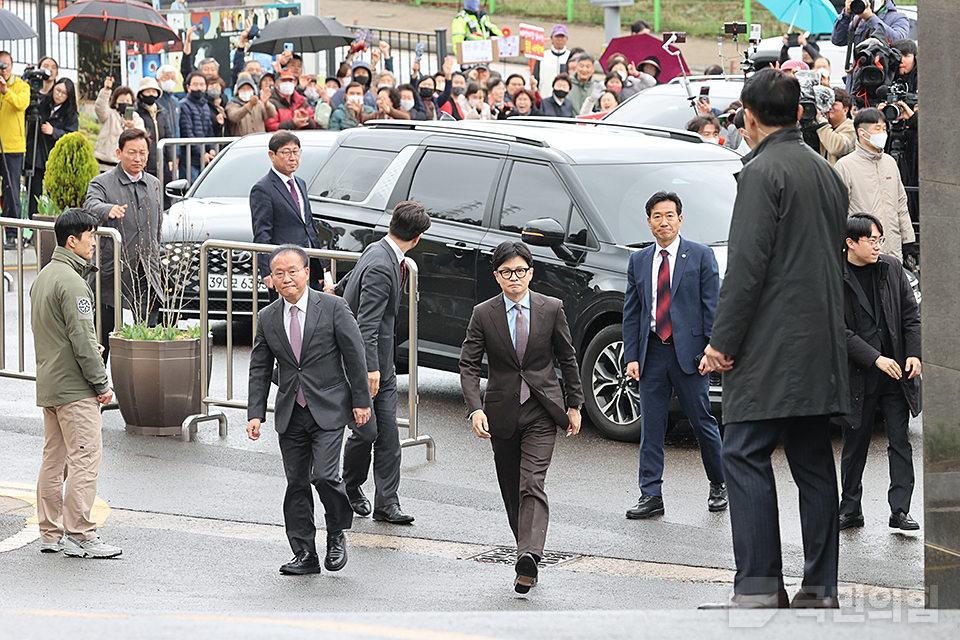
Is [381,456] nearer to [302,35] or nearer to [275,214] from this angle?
[275,214]

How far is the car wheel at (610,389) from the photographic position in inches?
384

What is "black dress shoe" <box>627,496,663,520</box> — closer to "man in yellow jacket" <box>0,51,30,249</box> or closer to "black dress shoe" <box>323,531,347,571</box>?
"black dress shoe" <box>323,531,347,571</box>

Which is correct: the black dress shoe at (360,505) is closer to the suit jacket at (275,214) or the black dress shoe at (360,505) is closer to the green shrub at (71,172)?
the suit jacket at (275,214)

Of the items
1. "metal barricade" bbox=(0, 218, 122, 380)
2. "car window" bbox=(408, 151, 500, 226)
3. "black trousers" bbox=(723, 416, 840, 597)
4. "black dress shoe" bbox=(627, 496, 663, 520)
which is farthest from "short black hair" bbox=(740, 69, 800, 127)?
"metal barricade" bbox=(0, 218, 122, 380)

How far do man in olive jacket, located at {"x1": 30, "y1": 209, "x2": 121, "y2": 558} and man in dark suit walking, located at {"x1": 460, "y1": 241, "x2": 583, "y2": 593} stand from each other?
6.38ft

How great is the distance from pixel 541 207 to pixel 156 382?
9.83 ft

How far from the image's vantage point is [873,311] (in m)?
7.78

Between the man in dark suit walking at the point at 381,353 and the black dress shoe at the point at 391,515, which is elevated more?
the man in dark suit walking at the point at 381,353

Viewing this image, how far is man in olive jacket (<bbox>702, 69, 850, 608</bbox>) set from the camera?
537 centimetres

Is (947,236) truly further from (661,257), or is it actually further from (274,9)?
(274,9)

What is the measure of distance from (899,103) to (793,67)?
5.22 ft

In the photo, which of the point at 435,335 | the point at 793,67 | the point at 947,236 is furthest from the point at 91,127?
the point at 947,236

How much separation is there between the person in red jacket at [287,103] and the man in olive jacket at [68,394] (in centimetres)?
1227

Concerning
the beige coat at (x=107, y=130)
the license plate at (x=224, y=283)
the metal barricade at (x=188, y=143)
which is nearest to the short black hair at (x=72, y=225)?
the license plate at (x=224, y=283)
